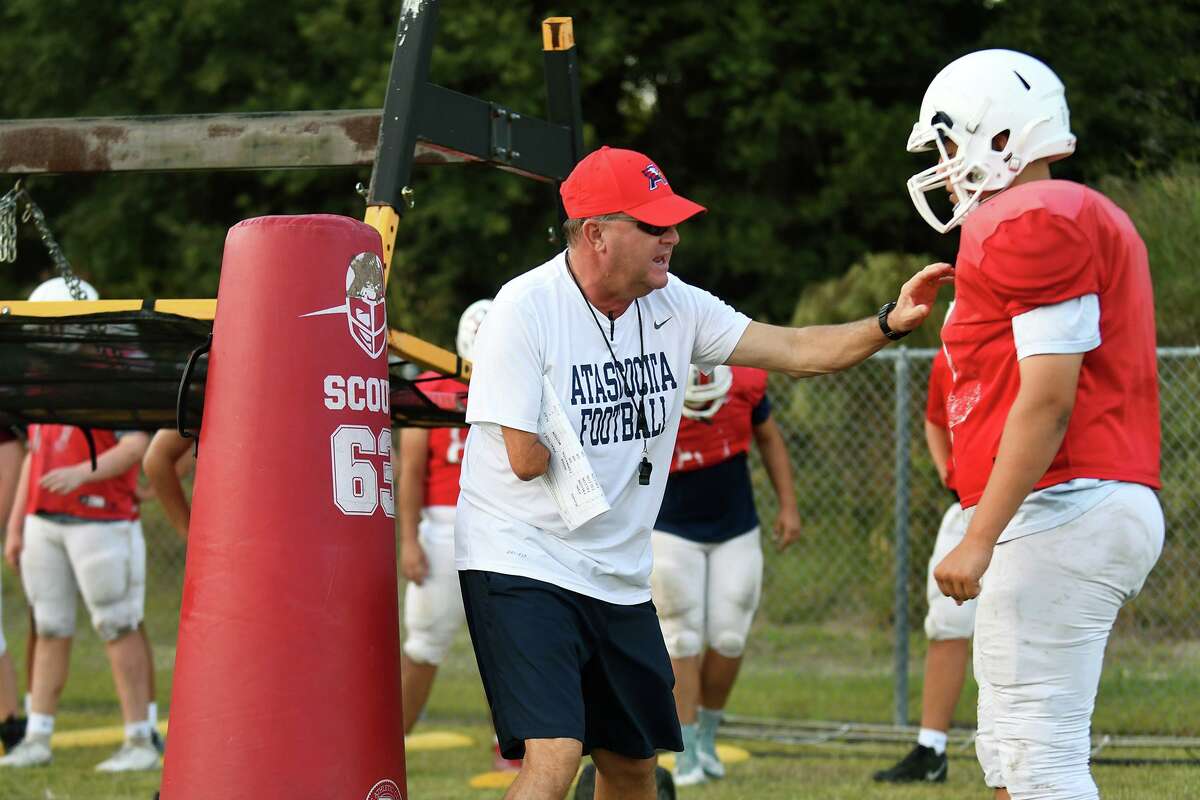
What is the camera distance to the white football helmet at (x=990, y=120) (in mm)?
3816

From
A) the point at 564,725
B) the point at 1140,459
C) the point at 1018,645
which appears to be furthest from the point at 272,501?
the point at 1140,459

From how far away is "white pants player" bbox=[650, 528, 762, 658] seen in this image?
7562 millimetres

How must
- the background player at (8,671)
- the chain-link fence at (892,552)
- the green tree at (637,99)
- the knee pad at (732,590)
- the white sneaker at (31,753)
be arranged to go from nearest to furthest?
1. the knee pad at (732,590)
2. the white sneaker at (31,753)
3. the background player at (8,671)
4. the chain-link fence at (892,552)
5. the green tree at (637,99)

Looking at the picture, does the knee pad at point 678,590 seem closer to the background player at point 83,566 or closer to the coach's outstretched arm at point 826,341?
the background player at point 83,566

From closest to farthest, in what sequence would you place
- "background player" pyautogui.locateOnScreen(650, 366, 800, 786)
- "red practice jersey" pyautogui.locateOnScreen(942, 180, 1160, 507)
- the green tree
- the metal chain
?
"red practice jersey" pyautogui.locateOnScreen(942, 180, 1160, 507), the metal chain, "background player" pyautogui.locateOnScreen(650, 366, 800, 786), the green tree

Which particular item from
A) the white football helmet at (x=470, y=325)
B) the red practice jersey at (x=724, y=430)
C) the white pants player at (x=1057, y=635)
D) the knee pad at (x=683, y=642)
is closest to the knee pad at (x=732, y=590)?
the knee pad at (x=683, y=642)

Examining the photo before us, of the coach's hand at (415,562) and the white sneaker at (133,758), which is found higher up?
the coach's hand at (415,562)

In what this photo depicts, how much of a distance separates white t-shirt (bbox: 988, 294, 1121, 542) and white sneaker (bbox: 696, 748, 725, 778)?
13.4 ft

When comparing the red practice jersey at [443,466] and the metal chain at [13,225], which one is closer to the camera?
the metal chain at [13,225]

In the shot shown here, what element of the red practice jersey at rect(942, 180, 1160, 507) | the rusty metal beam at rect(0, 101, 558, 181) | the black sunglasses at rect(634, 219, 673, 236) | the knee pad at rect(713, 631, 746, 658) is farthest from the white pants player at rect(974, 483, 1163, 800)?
the knee pad at rect(713, 631, 746, 658)

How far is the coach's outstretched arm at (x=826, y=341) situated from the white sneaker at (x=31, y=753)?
503 centimetres

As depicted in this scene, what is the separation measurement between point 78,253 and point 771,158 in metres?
8.22

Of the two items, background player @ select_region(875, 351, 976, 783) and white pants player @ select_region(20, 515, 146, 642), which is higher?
white pants player @ select_region(20, 515, 146, 642)

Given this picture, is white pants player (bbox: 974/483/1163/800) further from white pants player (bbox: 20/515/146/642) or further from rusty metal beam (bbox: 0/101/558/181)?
white pants player (bbox: 20/515/146/642)
